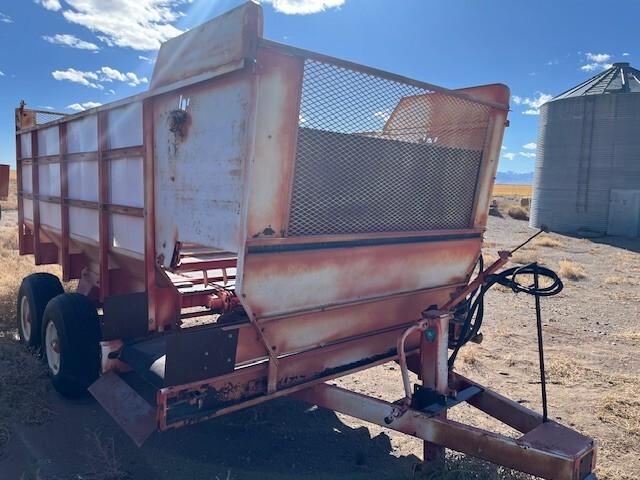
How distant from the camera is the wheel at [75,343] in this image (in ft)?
13.1

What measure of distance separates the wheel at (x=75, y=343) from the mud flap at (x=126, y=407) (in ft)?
1.82

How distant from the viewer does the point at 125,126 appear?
375cm

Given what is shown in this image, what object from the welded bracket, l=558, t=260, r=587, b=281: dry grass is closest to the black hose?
the welded bracket

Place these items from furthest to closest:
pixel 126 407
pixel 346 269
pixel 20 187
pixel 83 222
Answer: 1. pixel 20 187
2. pixel 83 222
3. pixel 346 269
4. pixel 126 407

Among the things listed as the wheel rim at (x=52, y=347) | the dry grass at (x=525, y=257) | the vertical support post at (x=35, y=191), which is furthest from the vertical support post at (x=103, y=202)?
the dry grass at (x=525, y=257)

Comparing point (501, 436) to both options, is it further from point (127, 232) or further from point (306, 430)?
point (127, 232)

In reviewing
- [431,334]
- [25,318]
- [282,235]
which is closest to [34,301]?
[25,318]

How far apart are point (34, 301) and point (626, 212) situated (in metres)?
20.9

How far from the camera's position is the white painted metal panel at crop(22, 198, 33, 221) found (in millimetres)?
6101

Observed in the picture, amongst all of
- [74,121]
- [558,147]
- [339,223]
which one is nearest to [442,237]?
[339,223]

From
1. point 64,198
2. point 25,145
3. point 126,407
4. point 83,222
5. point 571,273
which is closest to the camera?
point 126,407

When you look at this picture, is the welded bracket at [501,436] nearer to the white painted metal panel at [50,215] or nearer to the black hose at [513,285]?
the black hose at [513,285]

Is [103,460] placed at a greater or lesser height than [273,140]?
lesser

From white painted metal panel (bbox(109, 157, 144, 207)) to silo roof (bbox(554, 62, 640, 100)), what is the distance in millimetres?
21452
